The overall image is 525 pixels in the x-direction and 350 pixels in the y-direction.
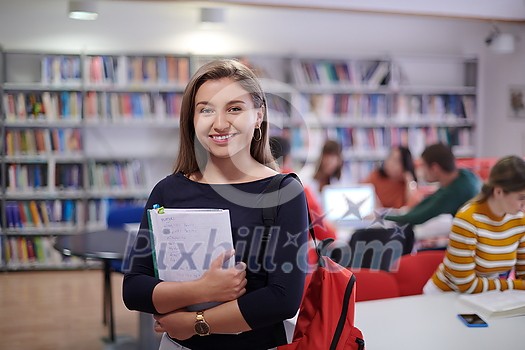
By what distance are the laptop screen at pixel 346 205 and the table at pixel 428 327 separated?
1.95m

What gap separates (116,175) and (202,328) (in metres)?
4.84

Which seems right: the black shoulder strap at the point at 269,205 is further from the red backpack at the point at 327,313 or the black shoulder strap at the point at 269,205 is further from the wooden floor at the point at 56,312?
the wooden floor at the point at 56,312

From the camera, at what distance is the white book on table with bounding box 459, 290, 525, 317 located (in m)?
2.12

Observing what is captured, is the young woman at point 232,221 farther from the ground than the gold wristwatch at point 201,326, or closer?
farther from the ground

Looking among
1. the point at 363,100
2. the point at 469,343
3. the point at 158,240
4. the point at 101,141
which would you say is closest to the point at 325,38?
the point at 363,100

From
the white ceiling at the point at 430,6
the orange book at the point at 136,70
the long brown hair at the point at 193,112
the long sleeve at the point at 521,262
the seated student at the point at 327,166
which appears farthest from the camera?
the orange book at the point at 136,70

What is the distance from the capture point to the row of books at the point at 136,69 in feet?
19.3

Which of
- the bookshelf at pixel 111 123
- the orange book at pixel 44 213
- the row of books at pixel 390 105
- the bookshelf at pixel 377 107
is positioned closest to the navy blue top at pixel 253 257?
the bookshelf at pixel 111 123

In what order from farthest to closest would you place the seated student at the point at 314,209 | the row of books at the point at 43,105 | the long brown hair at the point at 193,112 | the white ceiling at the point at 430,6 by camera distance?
the row of books at the point at 43,105 → the white ceiling at the point at 430,6 → the seated student at the point at 314,209 → the long brown hair at the point at 193,112

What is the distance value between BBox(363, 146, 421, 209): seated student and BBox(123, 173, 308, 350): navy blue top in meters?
3.62

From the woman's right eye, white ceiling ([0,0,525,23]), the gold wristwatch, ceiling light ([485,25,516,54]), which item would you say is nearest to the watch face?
the gold wristwatch

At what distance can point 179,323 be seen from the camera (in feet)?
4.46

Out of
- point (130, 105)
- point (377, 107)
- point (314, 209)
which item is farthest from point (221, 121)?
point (377, 107)

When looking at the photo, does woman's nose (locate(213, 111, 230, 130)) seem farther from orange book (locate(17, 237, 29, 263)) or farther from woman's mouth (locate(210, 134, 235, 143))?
orange book (locate(17, 237, 29, 263))
